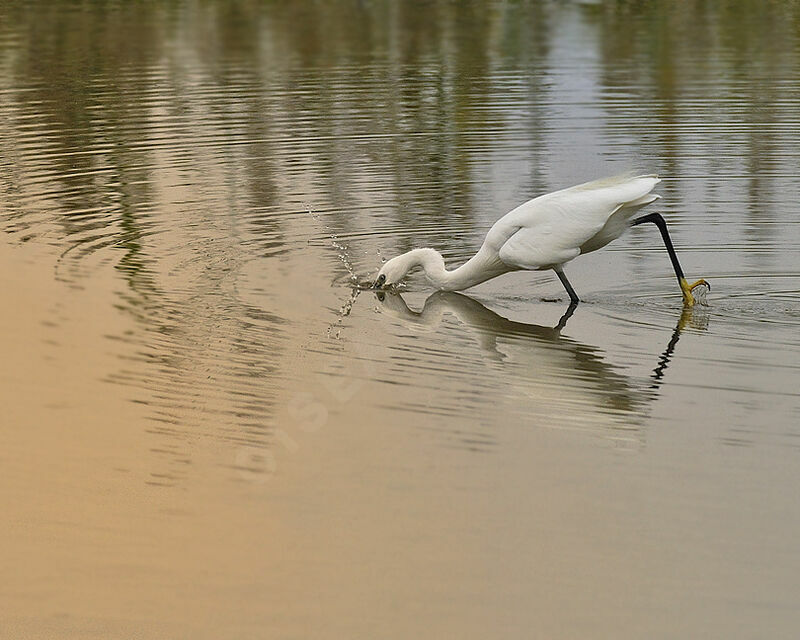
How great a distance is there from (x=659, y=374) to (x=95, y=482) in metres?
3.26

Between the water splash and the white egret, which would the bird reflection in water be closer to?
the white egret

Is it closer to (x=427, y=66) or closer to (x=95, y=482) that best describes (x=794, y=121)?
(x=427, y=66)

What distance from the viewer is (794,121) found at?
17984 millimetres

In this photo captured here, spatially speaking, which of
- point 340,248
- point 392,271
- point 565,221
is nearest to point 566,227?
point 565,221

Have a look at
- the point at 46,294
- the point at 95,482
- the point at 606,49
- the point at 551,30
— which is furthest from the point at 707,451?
the point at 551,30

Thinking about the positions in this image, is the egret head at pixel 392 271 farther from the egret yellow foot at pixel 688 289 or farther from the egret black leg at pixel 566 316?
the egret yellow foot at pixel 688 289

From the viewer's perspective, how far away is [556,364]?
9.27 meters

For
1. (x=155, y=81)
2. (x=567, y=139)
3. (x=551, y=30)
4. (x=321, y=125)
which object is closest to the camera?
(x=567, y=139)

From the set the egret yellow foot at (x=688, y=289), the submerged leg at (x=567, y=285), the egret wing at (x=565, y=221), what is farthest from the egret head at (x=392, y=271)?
the egret yellow foot at (x=688, y=289)

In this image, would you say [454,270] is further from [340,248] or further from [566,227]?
[340,248]

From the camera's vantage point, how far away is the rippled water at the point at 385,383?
20.1ft

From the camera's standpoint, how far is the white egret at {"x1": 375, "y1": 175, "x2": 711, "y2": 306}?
10.2 meters

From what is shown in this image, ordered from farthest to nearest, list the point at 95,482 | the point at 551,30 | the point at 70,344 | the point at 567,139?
the point at 551,30
the point at 567,139
the point at 70,344
the point at 95,482

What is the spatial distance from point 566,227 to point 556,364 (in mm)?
1303
